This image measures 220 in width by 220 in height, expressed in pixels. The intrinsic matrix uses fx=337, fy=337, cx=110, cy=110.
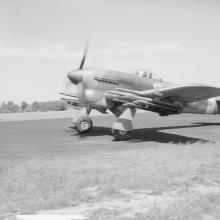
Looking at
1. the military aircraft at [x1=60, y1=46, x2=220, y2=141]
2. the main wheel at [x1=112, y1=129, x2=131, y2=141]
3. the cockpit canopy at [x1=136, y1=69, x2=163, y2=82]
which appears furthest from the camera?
the cockpit canopy at [x1=136, y1=69, x2=163, y2=82]

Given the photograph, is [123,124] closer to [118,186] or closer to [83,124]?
[83,124]

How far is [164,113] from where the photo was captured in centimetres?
1572

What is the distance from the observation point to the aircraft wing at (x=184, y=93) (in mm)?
13009

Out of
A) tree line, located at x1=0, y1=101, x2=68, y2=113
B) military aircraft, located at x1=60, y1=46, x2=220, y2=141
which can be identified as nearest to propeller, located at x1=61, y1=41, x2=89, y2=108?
military aircraft, located at x1=60, y1=46, x2=220, y2=141

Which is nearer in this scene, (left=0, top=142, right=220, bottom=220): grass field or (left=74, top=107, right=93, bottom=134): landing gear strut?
(left=0, top=142, right=220, bottom=220): grass field

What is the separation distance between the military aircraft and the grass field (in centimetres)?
437

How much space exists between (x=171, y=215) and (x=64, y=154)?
677cm

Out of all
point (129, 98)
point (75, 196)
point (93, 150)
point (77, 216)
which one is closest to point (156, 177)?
point (75, 196)

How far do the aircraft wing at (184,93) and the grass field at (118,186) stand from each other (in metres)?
3.60

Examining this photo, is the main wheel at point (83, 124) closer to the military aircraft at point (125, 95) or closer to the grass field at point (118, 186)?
the military aircraft at point (125, 95)

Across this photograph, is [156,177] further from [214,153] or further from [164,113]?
[164,113]

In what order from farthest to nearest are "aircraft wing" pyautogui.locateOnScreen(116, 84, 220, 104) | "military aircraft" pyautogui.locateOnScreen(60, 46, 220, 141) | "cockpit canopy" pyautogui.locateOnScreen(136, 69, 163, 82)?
"cockpit canopy" pyautogui.locateOnScreen(136, 69, 163, 82), "military aircraft" pyautogui.locateOnScreen(60, 46, 220, 141), "aircraft wing" pyautogui.locateOnScreen(116, 84, 220, 104)

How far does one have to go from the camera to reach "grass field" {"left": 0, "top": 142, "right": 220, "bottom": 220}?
17.3 feet

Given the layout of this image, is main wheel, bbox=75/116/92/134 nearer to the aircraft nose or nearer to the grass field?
the aircraft nose
